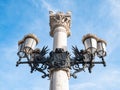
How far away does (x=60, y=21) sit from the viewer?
12.5 m

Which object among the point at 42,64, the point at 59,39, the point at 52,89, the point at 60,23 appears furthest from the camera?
the point at 60,23

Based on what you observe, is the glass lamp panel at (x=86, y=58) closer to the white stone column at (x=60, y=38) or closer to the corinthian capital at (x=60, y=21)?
the white stone column at (x=60, y=38)

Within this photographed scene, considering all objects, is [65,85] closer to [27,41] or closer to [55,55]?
[55,55]

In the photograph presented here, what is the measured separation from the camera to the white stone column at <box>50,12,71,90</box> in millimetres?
9539

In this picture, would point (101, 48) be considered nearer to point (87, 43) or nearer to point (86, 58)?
point (87, 43)

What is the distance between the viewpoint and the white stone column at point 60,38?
9.54 m

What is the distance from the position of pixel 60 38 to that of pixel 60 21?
4.02 ft

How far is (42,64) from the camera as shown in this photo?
10.1m

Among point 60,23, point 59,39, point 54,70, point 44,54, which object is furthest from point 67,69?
point 60,23

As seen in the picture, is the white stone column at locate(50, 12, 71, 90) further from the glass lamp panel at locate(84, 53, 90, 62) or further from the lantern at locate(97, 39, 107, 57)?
the lantern at locate(97, 39, 107, 57)

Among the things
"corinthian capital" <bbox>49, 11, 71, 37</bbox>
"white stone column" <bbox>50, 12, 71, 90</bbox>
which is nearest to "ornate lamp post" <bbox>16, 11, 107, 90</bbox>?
"white stone column" <bbox>50, 12, 71, 90</bbox>

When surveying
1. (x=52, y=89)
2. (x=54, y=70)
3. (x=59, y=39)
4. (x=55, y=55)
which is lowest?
(x=52, y=89)

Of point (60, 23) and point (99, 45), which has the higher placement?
point (60, 23)

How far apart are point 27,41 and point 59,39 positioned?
1542mm
